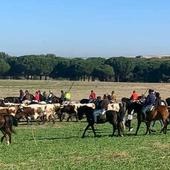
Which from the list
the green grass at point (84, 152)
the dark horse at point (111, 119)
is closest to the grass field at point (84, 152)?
the green grass at point (84, 152)

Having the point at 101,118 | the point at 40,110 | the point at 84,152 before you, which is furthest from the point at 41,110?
the point at 84,152

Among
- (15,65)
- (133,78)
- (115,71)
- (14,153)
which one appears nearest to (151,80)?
(133,78)

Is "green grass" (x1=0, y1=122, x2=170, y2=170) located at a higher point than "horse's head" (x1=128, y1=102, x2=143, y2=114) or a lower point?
lower

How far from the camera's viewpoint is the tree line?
136 meters

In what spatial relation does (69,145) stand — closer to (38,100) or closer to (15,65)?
(38,100)

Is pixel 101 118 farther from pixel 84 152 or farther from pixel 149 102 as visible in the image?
pixel 84 152

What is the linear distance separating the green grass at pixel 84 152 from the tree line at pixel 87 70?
10536cm

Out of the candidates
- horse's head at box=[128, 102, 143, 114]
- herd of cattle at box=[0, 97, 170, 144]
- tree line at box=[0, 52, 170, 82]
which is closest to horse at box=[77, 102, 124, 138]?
horse's head at box=[128, 102, 143, 114]

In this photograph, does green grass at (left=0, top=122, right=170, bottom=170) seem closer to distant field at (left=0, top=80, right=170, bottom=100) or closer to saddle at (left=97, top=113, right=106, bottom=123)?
saddle at (left=97, top=113, right=106, bottom=123)

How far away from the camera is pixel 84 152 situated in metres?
20.9

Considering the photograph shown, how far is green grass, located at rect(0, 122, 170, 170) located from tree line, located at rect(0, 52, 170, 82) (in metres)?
105

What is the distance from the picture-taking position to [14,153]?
68.9 ft

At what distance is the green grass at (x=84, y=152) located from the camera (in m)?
18.0

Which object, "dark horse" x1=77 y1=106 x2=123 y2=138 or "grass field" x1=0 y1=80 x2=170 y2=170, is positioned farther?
"dark horse" x1=77 y1=106 x2=123 y2=138
